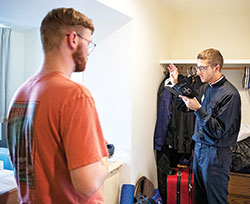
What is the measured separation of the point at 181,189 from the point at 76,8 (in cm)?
190

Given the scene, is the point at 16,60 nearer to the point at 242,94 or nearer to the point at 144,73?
the point at 144,73

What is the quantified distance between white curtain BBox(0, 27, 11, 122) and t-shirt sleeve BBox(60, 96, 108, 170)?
211cm

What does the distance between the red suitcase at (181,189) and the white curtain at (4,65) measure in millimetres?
1799

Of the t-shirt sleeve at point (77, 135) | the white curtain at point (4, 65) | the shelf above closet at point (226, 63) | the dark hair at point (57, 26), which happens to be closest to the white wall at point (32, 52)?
the white curtain at point (4, 65)

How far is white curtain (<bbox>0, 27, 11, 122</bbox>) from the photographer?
278cm

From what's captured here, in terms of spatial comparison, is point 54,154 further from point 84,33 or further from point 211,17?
point 211,17

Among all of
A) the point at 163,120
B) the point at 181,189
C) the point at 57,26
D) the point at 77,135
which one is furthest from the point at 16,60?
the point at 77,135

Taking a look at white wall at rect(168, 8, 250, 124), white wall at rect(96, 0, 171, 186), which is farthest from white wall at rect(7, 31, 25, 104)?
white wall at rect(168, 8, 250, 124)

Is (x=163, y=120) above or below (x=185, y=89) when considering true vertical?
below

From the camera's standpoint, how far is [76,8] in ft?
6.81

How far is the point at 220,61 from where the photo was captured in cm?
234

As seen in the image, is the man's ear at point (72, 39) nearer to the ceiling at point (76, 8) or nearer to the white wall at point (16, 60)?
the ceiling at point (76, 8)

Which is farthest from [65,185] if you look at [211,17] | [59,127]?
[211,17]

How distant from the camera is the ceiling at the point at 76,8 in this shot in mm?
1892
